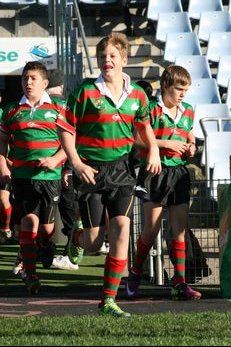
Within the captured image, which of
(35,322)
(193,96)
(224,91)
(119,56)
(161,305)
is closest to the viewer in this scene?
(35,322)

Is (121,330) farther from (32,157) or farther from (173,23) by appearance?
(173,23)

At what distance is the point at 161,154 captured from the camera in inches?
342

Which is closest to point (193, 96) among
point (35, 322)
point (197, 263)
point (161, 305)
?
point (197, 263)

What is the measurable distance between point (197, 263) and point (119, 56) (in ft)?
9.32

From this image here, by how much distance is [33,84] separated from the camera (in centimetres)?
916

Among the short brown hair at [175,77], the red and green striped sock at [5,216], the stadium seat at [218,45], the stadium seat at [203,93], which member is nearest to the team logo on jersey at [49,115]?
the short brown hair at [175,77]

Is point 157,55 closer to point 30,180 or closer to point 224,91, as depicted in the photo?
point 224,91

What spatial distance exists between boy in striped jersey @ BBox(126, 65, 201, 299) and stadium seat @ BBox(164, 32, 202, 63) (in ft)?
33.4

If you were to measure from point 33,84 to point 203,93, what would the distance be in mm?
8524

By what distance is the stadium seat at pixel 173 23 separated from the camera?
64.2 feet

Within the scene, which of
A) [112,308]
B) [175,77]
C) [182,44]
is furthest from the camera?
[182,44]

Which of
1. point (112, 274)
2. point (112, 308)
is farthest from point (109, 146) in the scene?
point (112, 308)

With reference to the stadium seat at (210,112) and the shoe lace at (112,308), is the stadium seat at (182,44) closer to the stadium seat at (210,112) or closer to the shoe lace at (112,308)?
the stadium seat at (210,112)

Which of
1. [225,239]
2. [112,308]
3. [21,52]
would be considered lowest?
[112,308]
